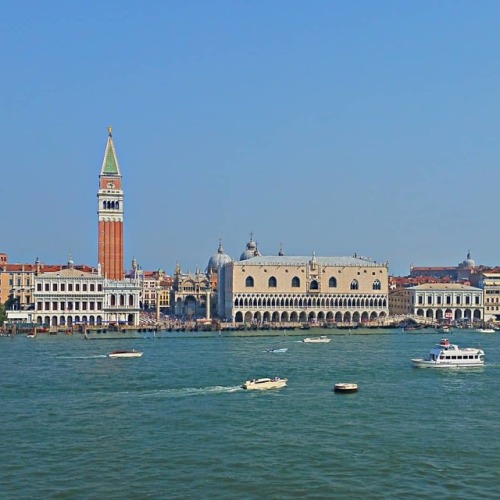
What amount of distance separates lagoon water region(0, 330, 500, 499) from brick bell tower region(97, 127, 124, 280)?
2889 centimetres

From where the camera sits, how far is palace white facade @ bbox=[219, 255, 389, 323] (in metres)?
61.9

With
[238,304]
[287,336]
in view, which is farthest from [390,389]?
[238,304]

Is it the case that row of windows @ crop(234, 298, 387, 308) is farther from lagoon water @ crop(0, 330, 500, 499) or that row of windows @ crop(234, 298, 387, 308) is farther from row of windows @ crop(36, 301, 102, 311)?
lagoon water @ crop(0, 330, 500, 499)

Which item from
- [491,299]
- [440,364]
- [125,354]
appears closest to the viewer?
[440,364]

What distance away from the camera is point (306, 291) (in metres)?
62.4

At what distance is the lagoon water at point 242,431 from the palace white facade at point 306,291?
28185 mm

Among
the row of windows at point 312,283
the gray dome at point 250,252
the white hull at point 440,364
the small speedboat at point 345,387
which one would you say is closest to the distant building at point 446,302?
the row of windows at point 312,283

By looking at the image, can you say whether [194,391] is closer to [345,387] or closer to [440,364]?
[345,387]

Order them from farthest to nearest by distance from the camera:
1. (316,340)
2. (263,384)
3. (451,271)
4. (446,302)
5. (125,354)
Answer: (451,271)
(446,302)
(316,340)
(125,354)
(263,384)

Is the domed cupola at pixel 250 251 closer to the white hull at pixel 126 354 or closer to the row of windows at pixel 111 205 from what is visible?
the row of windows at pixel 111 205

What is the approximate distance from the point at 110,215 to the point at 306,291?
49.5ft

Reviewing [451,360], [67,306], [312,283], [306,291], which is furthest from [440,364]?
[312,283]

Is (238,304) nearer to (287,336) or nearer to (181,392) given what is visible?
(287,336)

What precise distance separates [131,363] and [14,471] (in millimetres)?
17049
